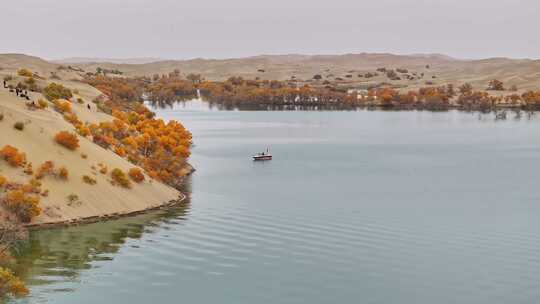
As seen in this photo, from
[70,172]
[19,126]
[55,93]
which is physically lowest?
[70,172]

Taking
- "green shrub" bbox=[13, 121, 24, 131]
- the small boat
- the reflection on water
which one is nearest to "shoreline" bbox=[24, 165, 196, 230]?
the reflection on water

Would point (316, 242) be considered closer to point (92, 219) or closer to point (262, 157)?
point (92, 219)

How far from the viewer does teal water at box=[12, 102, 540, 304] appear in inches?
1821

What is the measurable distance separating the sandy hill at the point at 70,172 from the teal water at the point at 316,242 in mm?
2560

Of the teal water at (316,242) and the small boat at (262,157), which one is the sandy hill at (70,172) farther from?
the small boat at (262,157)

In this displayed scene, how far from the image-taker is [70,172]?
67.1 meters

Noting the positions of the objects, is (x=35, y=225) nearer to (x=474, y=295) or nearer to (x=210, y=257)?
(x=210, y=257)

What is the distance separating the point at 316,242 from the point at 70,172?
23212 mm

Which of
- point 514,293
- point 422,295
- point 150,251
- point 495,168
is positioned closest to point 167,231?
point 150,251

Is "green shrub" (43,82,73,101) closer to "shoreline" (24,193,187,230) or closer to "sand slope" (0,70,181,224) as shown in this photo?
"sand slope" (0,70,181,224)

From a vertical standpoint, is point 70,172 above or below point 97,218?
above

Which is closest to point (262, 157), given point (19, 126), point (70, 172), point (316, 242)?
point (19, 126)

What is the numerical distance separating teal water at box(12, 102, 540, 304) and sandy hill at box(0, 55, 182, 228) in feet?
8.40

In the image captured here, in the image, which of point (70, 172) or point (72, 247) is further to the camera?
point (70, 172)
